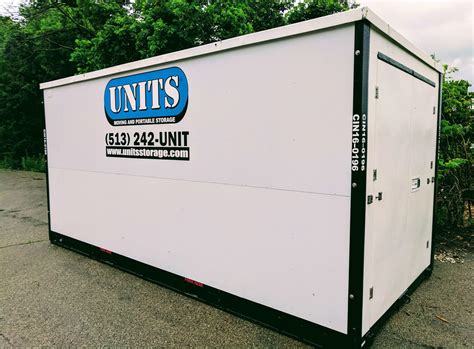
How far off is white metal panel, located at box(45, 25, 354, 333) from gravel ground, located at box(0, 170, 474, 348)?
11.6 inches

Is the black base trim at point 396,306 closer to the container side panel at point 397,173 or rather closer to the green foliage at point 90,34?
the container side panel at point 397,173

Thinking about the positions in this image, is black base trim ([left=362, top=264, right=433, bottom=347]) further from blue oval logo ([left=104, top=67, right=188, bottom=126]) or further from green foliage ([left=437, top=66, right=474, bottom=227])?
blue oval logo ([left=104, top=67, right=188, bottom=126])

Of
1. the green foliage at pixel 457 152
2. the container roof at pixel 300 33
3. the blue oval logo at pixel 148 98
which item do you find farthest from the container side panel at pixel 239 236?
the green foliage at pixel 457 152

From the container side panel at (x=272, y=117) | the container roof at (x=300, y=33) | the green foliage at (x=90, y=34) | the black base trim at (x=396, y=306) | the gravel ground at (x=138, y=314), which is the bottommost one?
the gravel ground at (x=138, y=314)

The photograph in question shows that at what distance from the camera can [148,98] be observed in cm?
356

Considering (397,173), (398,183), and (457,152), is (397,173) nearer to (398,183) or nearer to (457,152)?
(398,183)

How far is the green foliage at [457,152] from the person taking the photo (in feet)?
16.8

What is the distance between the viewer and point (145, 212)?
3762mm

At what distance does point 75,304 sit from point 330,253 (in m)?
2.43

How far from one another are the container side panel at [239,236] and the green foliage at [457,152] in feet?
11.2

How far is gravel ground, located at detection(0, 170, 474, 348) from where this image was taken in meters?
2.73

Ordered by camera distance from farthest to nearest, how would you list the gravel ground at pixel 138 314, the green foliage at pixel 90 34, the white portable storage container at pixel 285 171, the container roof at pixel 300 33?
1. the green foliage at pixel 90 34
2. the gravel ground at pixel 138 314
3. the white portable storage container at pixel 285 171
4. the container roof at pixel 300 33

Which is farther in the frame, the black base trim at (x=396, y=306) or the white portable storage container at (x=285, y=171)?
the black base trim at (x=396, y=306)

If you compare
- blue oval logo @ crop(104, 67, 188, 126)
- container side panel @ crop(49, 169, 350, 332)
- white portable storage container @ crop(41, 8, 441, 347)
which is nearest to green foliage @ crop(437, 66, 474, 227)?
white portable storage container @ crop(41, 8, 441, 347)
